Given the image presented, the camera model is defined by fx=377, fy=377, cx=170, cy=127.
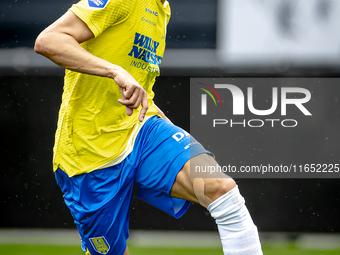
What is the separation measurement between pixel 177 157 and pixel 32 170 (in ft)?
7.25

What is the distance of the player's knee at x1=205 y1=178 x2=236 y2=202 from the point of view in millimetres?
1316

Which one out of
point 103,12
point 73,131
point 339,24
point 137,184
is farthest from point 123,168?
point 339,24

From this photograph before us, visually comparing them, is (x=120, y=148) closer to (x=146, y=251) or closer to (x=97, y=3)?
(x=97, y=3)

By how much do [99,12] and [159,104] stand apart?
78.1 inches

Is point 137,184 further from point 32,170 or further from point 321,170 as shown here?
point 321,170

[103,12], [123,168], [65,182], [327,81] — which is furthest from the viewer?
[327,81]

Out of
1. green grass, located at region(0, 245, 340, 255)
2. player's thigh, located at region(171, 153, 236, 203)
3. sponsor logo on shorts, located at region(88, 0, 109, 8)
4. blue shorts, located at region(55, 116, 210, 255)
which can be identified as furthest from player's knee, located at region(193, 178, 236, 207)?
green grass, located at region(0, 245, 340, 255)

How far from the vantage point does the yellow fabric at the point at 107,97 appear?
149 centimetres

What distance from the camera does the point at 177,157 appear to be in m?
1.43

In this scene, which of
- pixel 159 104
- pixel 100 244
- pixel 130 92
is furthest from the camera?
pixel 159 104

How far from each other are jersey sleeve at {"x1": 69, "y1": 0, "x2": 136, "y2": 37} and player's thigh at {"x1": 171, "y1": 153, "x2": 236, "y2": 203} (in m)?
0.58

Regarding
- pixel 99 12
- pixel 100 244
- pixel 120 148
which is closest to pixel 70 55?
pixel 99 12

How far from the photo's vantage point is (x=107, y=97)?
156cm

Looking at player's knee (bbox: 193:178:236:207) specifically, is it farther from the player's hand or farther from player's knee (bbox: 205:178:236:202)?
the player's hand
